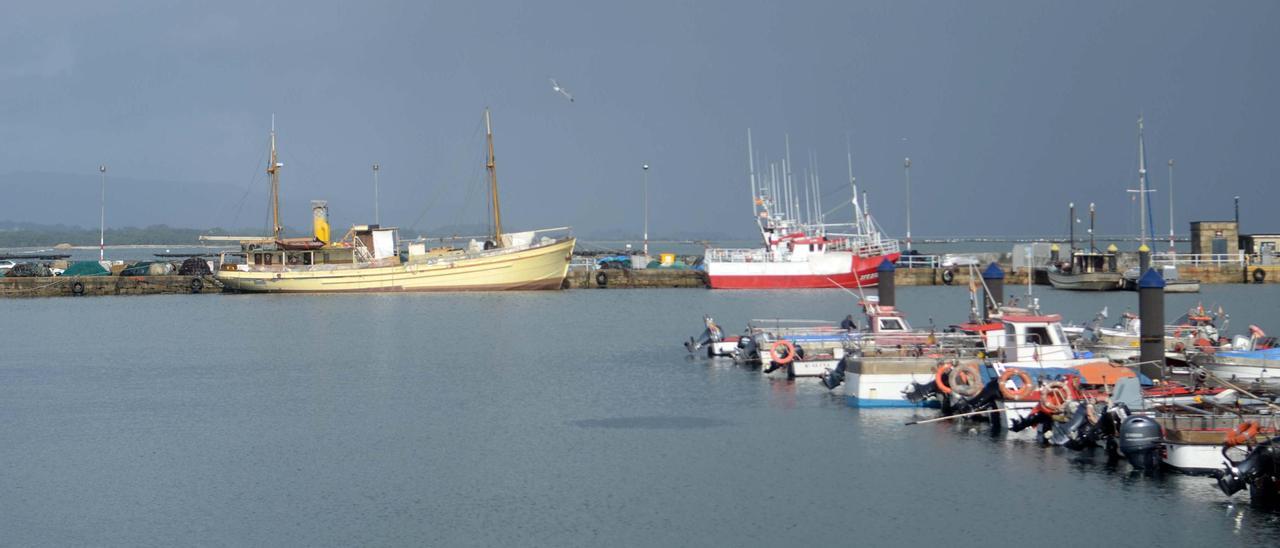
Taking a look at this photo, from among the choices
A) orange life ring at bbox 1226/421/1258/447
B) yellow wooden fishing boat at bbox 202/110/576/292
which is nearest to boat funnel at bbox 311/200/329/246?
yellow wooden fishing boat at bbox 202/110/576/292

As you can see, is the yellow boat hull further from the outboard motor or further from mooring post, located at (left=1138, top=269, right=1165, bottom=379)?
the outboard motor

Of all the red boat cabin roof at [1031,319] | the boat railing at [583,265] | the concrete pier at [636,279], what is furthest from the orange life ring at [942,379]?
the boat railing at [583,265]

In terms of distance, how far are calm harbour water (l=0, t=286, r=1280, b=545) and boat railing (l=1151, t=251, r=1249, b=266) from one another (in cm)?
4454

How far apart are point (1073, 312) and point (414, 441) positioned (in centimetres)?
4368

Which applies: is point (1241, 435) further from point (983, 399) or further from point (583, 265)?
A: point (583, 265)

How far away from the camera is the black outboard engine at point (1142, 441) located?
25141 millimetres

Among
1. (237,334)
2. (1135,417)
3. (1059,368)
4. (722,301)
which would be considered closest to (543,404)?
(1059,368)

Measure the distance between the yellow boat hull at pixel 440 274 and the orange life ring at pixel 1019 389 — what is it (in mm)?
57859

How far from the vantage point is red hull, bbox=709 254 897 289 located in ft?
280

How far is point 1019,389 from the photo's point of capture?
30.4m

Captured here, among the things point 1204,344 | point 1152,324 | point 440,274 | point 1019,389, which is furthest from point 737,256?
point 1019,389

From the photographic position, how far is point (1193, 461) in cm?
2467

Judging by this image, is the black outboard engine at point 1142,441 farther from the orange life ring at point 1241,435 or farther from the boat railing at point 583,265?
the boat railing at point 583,265

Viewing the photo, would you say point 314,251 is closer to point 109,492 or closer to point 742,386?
point 742,386
